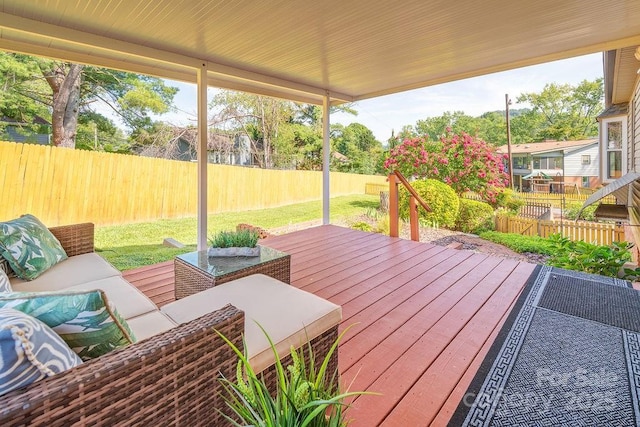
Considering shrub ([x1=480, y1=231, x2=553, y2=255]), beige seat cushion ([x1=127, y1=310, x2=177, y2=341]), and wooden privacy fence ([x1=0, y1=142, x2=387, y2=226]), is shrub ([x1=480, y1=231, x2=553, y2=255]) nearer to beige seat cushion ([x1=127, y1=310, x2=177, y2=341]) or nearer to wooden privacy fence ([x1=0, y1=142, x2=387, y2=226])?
beige seat cushion ([x1=127, y1=310, x2=177, y2=341])

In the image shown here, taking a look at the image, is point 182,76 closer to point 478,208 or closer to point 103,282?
point 103,282

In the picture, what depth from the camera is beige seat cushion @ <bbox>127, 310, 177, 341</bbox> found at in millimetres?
1396

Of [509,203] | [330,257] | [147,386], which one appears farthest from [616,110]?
[147,386]

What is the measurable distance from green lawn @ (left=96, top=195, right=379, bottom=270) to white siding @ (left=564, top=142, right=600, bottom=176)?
1175 cm

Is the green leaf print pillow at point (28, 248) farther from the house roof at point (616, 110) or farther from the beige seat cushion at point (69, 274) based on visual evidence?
the house roof at point (616, 110)

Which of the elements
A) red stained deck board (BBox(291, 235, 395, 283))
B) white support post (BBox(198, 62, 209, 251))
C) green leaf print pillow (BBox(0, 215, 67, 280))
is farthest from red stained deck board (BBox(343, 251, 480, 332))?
white support post (BBox(198, 62, 209, 251))

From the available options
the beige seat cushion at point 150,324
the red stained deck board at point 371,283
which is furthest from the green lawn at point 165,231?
the beige seat cushion at point 150,324

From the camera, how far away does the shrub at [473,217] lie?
7.15 metres

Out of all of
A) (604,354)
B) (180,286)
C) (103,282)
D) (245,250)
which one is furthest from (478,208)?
(103,282)

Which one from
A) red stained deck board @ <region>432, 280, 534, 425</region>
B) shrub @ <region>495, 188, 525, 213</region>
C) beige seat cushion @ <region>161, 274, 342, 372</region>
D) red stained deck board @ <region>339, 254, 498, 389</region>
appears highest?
shrub @ <region>495, 188, 525, 213</region>

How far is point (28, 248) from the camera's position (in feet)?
6.81

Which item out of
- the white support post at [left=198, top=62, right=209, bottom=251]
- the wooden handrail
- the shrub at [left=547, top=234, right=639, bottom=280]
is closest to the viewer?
the shrub at [left=547, top=234, right=639, bottom=280]

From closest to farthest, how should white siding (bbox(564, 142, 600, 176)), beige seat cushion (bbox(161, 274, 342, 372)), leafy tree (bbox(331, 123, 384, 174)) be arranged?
beige seat cushion (bbox(161, 274, 342, 372)) < white siding (bbox(564, 142, 600, 176)) < leafy tree (bbox(331, 123, 384, 174))

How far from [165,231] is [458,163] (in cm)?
675
